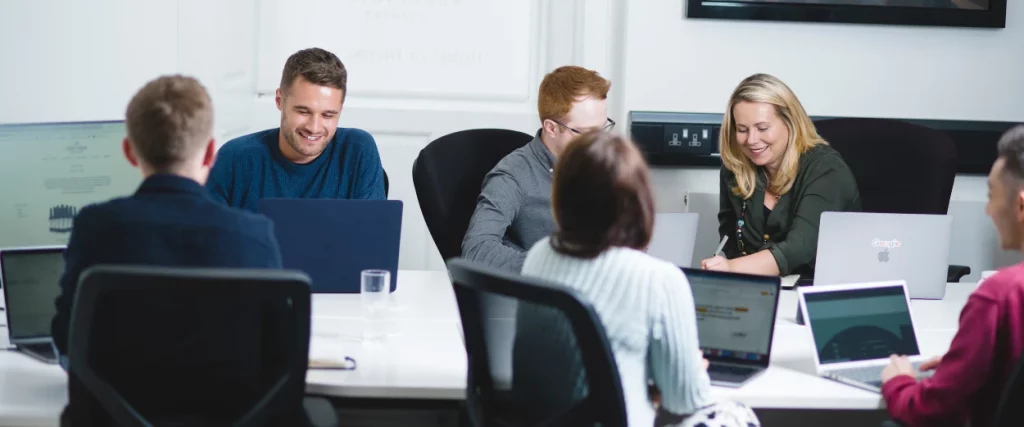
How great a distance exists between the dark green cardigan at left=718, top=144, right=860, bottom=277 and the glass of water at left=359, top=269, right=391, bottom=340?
112cm

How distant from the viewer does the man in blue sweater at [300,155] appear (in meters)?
2.71

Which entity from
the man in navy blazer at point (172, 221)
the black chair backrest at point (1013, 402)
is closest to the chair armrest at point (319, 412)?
the man in navy blazer at point (172, 221)

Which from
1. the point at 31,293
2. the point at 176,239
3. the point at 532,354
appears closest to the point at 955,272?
the point at 532,354

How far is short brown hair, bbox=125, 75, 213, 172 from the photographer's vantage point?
1.62m

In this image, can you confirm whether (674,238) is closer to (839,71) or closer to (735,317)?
(735,317)

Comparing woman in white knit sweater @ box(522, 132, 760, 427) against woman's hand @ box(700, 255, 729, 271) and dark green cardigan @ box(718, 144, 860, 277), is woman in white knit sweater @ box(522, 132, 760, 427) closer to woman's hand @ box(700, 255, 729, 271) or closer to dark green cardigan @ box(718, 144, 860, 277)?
woman's hand @ box(700, 255, 729, 271)

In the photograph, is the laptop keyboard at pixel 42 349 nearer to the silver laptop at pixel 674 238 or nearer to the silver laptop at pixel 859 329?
the silver laptop at pixel 674 238

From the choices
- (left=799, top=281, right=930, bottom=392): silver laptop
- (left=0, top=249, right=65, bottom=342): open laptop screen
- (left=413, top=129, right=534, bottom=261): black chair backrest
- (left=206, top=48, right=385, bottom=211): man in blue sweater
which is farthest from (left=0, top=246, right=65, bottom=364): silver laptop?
(left=799, top=281, right=930, bottom=392): silver laptop

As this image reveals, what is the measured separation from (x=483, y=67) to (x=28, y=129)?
1.97 m

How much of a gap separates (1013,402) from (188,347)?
1.18 metres

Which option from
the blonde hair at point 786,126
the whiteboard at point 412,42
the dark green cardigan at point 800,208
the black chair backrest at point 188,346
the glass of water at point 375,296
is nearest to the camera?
the black chair backrest at point 188,346

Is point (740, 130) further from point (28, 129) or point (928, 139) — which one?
point (28, 129)

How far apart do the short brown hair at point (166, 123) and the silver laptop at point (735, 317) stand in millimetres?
900

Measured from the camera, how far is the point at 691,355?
1.63m
